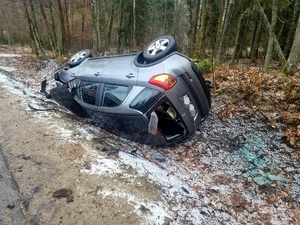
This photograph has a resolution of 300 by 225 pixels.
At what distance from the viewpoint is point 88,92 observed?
4.97m

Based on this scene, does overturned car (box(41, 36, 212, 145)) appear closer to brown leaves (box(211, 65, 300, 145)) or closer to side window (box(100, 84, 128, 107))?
side window (box(100, 84, 128, 107))

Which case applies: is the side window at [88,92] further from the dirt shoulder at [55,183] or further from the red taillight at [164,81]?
the red taillight at [164,81]

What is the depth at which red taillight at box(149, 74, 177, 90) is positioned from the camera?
12.9ft

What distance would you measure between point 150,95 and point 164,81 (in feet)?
1.11

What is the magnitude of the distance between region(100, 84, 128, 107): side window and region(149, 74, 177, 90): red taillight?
1.99 ft

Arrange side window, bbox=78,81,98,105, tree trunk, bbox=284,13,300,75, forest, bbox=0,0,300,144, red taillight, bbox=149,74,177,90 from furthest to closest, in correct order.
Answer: tree trunk, bbox=284,13,300,75 → forest, bbox=0,0,300,144 → side window, bbox=78,81,98,105 → red taillight, bbox=149,74,177,90

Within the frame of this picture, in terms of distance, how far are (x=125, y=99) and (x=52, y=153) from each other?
5.25 feet

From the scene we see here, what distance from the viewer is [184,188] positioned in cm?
357

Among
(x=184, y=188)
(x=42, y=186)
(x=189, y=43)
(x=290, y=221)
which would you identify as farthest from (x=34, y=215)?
(x=189, y=43)

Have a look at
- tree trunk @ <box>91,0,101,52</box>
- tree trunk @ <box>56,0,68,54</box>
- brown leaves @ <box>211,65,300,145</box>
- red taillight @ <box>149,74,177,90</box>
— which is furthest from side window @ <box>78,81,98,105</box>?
tree trunk @ <box>56,0,68,54</box>

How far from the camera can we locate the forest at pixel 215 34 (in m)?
5.68

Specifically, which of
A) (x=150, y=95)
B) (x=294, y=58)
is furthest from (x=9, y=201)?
(x=294, y=58)

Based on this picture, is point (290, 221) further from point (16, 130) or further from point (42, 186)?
point (16, 130)

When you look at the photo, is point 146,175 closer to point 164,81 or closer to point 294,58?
point 164,81
